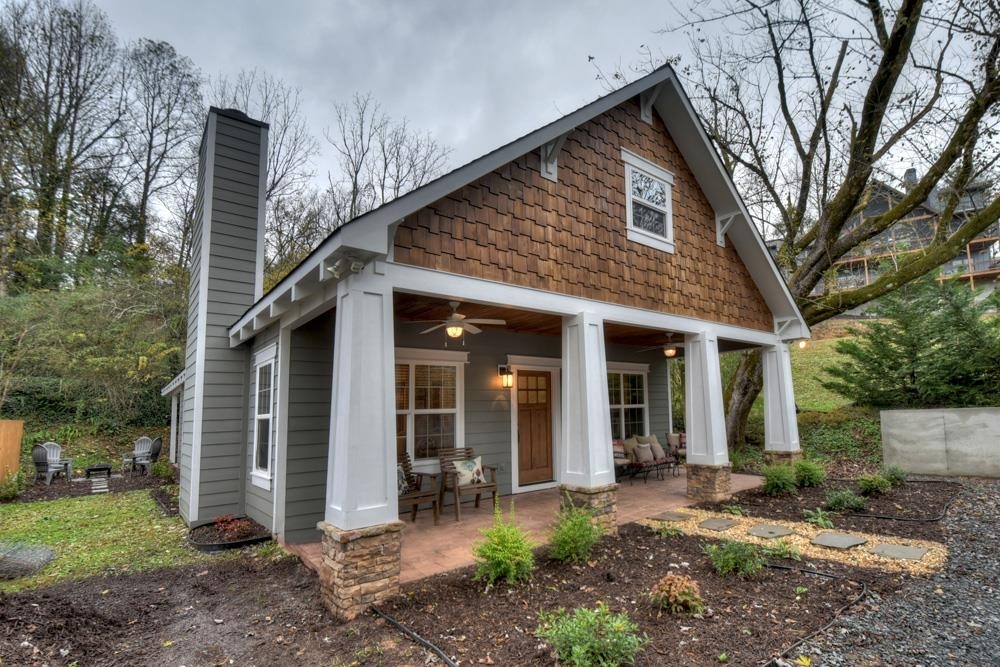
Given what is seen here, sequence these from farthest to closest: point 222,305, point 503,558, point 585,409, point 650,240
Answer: point 222,305 < point 650,240 < point 585,409 < point 503,558

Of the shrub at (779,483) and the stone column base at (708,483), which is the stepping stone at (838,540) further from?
the shrub at (779,483)

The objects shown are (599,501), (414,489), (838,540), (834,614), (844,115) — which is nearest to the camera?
(834,614)

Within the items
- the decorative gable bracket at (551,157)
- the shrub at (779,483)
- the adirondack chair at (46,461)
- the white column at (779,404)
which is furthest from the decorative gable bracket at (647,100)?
the adirondack chair at (46,461)

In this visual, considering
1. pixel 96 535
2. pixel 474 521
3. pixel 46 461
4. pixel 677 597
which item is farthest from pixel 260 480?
pixel 46 461

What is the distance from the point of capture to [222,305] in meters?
6.99

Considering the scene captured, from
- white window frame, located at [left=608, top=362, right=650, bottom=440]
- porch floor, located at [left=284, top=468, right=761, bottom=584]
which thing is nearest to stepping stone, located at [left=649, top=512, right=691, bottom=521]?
porch floor, located at [left=284, top=468, right=761, bottom=584]

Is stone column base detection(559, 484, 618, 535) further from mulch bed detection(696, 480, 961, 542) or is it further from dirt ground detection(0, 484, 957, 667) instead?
mulch bed detection(696, 480, 961, 542)

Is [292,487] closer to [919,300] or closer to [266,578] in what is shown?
[266,578]

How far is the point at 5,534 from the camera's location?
6.56m

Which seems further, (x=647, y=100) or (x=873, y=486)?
(x=873, y=486)

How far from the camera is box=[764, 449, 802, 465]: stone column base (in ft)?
28.7

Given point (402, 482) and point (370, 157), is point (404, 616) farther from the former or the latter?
point (370, 157)

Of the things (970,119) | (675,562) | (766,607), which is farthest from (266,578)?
(970,119)

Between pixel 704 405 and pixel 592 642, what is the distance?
523 cm
